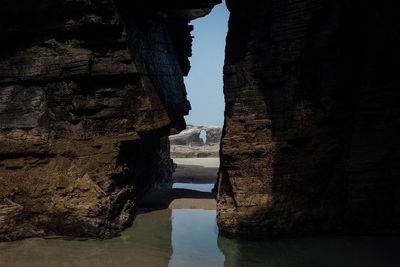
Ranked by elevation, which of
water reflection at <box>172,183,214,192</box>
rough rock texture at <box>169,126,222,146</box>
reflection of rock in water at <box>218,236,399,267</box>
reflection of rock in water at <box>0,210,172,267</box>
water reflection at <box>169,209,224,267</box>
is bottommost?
water reflection at <box>172,183,214,192</box>

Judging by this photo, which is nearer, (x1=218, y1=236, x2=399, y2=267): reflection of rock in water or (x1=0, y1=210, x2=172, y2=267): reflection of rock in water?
(x1=218, y1=236, x2=399, y2=267): reflection of rock in water

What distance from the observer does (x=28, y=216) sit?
6.96 metres

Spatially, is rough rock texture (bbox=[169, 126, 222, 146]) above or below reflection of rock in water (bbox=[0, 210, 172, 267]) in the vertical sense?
above

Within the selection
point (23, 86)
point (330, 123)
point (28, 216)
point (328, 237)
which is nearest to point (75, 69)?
point (23, 86)

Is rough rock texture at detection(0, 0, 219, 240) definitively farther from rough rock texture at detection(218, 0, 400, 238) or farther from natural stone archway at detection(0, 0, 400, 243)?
rough rock texture at detection(218, 0, 400, 238)

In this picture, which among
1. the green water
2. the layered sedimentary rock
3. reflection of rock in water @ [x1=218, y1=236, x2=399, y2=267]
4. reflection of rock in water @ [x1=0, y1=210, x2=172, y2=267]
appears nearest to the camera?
reflection of rock in water @ [x1=218, y1=236, x2=399, y2=267]

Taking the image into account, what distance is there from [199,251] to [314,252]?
2.28 metres

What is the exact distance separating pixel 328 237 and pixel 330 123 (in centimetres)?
244

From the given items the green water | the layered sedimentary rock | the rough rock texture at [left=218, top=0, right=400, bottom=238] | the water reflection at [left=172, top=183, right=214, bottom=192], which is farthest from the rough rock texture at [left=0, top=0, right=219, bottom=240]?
the layered sedimentary rock

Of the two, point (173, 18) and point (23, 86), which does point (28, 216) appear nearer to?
point (23, 86)

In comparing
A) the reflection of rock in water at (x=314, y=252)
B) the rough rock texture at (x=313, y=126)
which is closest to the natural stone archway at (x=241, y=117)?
the rough rock texture at (x=313, y=126)

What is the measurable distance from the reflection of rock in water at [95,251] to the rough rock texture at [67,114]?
323mm

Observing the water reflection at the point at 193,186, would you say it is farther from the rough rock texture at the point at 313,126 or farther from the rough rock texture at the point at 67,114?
the rough rock texture at the point at 313,126

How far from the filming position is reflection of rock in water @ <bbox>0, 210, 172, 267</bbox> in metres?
5.79
